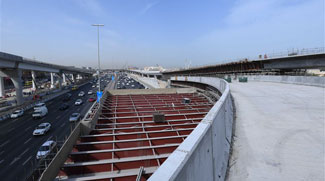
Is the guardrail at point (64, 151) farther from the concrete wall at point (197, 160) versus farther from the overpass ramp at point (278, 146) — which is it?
the overpass ramp at point (278, 146)

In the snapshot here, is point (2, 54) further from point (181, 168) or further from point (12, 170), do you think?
point (181, 168)

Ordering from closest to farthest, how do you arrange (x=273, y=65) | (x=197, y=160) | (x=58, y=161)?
(x=197, y=160) → (x=58, y=161) → (x=273, y=65)

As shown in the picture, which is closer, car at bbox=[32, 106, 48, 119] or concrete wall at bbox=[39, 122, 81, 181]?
concrete wall at bbox=[39, 122, 81, 181]

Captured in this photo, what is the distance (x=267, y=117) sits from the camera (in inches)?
256

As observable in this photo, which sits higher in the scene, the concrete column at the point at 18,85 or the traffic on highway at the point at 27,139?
the concrete column at the point at 18,85

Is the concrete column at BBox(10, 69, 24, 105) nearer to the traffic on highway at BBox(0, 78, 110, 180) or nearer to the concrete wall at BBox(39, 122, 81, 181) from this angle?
the traffic on highway at BBox(0, 78, 110, 180)

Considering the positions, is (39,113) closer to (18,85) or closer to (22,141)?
(22,141)

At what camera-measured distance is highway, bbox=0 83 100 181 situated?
1218cm

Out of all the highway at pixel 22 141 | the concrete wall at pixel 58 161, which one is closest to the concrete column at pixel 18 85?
the highway at pixel 22 141

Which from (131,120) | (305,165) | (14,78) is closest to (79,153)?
(131,120)

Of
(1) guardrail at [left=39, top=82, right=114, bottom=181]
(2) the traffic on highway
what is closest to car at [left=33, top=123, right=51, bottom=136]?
(2) the traffic on highway

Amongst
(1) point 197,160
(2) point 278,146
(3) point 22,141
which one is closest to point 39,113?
(3) point 22,141

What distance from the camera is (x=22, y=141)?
17.2 m

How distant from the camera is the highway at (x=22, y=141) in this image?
12184 mm
